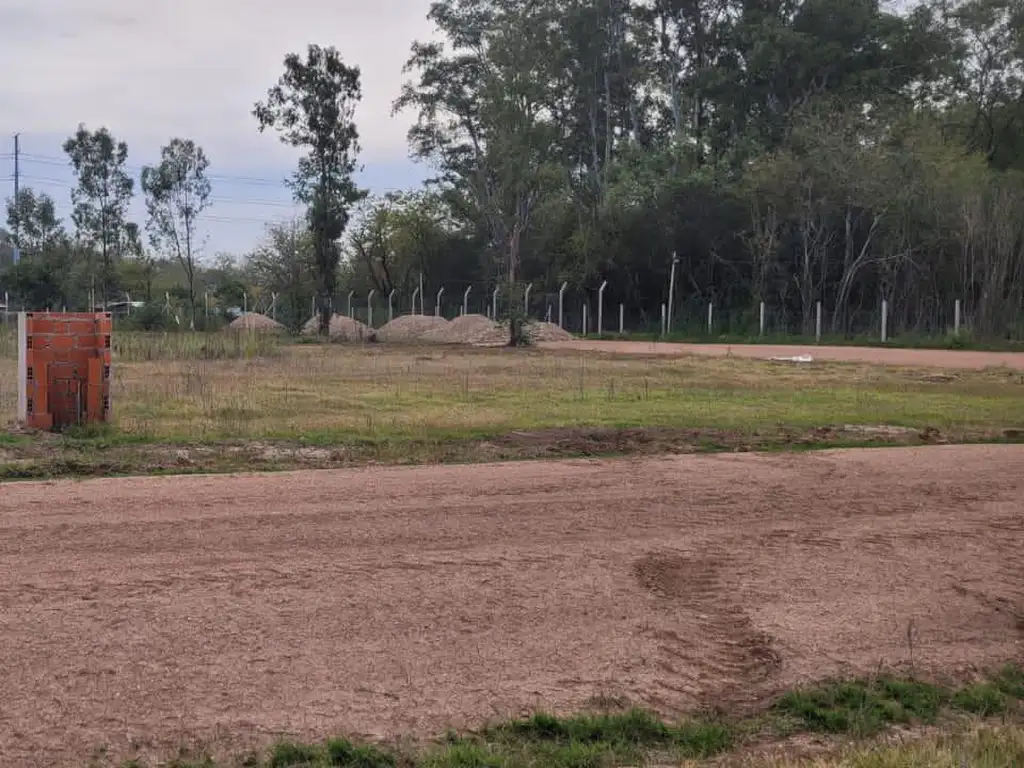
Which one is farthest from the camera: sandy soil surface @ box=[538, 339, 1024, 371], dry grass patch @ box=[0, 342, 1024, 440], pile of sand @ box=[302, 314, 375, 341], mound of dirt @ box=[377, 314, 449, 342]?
mound of dirt @ box=[377, 314, 449, 342]

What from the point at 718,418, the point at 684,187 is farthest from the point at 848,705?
the point at 684,187

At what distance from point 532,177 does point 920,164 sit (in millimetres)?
15351

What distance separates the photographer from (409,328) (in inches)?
2032

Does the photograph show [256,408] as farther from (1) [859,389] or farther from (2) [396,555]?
(1) [859,389]

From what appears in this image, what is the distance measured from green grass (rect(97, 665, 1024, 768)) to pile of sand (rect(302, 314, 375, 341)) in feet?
147

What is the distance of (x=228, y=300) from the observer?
210ft

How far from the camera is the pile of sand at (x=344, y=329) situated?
49.8m

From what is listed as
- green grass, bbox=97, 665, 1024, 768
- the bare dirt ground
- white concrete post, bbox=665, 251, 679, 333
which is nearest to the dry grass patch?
the bare dirt ground

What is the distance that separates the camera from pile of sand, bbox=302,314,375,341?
49.8 metres

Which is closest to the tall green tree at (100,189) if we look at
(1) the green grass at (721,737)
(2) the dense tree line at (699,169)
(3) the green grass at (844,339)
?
(2) the dense tree line at (699,169)

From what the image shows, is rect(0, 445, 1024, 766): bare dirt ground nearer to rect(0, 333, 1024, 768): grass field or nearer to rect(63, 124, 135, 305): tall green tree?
rect(0, 333, 1024, 768): grass field

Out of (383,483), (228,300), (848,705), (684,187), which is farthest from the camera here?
(228,300)

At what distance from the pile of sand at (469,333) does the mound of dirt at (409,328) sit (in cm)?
53

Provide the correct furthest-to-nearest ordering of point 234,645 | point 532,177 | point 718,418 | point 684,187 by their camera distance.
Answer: point 684,187 < point 532,177 < point 718,418 < point 234,645
